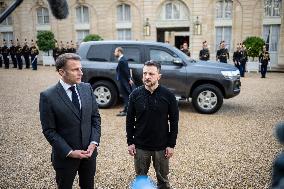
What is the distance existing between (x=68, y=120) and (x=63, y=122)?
0.06 m

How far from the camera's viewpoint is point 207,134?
22.5 feet

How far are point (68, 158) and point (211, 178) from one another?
2.53m

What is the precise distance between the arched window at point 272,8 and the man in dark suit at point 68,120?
2319 cm

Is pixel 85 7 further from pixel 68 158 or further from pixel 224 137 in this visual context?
pixel 68 158

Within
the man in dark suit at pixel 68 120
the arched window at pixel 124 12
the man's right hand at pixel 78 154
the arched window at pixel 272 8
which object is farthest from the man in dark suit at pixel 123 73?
the arched window at pixel 124 12

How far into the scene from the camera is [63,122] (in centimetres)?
297

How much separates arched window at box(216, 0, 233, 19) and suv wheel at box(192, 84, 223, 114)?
667 inches

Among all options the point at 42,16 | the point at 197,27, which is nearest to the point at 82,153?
the point at 197,27

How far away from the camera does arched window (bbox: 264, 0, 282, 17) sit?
74.6ft

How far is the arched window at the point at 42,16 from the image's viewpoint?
29209 millimetres

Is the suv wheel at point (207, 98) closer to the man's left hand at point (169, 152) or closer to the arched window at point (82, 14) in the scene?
the man's left hand at point (169, 152)

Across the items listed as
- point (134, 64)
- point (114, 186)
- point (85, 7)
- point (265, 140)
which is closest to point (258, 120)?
point (265, 140)

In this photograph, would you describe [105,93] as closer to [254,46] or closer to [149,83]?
[149,83]

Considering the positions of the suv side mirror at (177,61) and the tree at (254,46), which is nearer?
the suv side mirror at (177,61)
